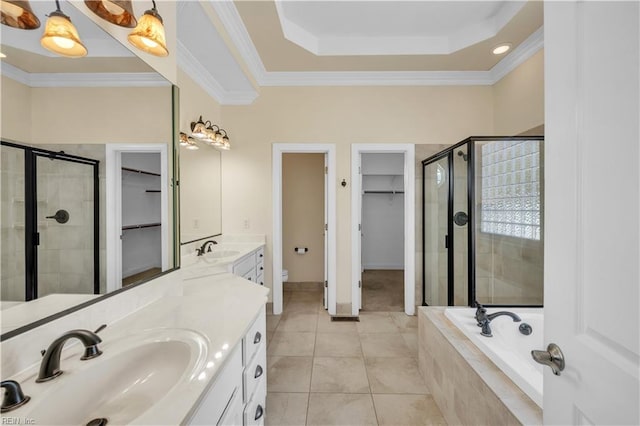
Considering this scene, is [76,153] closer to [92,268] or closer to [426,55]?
[92,268]

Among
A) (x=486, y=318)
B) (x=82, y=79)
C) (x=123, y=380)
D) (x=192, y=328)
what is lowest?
(x=486, y=318)

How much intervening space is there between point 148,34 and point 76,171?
0.66 meters

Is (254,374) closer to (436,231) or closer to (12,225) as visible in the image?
(12,225)

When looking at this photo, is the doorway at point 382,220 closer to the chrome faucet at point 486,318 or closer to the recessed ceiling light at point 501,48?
the recessed ceiling light at point 501,48

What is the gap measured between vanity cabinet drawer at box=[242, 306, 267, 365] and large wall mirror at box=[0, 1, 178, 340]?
60 centimetres

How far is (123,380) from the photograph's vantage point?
86 centimetres

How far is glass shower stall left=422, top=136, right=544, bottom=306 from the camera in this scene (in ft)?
7.61

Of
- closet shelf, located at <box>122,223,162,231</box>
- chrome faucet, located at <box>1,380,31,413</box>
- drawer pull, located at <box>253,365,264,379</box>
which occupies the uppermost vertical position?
closet shelf, located at <box>122,223,162,231</box>

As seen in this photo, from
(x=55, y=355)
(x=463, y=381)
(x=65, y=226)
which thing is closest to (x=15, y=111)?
(x=65, y=226)

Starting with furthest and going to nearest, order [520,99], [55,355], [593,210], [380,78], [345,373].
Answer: [380,78], [520,99], [345,373], [55,355], [593,210]

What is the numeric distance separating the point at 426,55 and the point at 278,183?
2157 mm

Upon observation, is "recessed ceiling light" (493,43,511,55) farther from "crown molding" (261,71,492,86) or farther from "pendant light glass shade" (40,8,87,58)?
"pendant light glass shade" (40,8,87,58)

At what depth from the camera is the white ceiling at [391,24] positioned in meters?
2.23

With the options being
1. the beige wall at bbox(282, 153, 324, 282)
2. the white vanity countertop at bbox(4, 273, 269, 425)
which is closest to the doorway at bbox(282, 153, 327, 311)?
the beige wall at bbox(282, 153, 324, 282)
